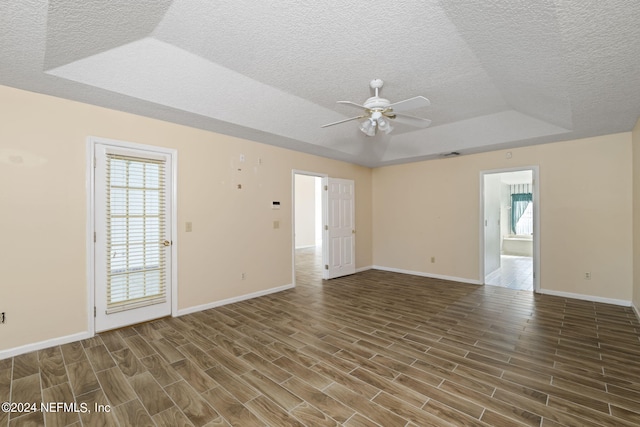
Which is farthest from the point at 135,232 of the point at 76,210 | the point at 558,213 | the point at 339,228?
the point at 558,213

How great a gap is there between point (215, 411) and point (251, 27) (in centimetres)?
303

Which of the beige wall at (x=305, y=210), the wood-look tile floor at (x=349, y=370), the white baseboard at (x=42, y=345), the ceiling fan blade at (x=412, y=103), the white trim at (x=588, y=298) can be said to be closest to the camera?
the wood-look tile floor at (x=349, y=370)

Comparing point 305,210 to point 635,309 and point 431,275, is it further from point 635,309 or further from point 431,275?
point 635,309

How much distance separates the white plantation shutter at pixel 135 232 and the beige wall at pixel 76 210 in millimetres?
236

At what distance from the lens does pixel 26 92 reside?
2816 mm

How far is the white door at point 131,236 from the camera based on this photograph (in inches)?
128

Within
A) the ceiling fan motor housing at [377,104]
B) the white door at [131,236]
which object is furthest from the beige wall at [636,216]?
the white door at [131,236]

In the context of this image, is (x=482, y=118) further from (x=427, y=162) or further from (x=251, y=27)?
(x=251, y=27)

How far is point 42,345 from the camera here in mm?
2855

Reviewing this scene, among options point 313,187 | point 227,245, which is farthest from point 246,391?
point 313,187

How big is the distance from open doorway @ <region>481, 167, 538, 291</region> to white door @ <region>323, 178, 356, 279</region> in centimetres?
272

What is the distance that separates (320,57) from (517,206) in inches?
437

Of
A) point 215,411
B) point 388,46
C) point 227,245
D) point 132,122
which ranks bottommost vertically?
point 215,411

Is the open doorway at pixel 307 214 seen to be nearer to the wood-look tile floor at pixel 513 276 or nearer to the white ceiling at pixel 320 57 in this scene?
the wood-look tile floor at pixel 513 276
